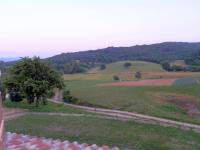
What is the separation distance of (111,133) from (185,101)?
24105 millimetres

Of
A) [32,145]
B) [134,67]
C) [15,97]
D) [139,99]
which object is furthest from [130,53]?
[32,145]

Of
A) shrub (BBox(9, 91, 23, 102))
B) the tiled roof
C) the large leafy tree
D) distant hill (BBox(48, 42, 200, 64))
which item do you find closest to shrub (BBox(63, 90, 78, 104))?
shrub (BBox(9, 91, 23, 102))

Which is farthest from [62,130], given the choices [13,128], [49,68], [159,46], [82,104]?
[159,46]

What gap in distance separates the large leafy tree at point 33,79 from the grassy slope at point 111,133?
5.89 m

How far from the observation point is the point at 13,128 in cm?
2036

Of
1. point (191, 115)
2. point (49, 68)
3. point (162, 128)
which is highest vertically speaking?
point (49, 68)

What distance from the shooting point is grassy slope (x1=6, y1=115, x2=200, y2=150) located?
17.1 metres

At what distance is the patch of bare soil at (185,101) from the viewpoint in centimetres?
3767

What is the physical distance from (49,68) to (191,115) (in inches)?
541

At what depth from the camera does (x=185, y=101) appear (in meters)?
41.9

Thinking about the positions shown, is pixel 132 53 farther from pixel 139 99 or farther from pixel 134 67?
pixel 139 99

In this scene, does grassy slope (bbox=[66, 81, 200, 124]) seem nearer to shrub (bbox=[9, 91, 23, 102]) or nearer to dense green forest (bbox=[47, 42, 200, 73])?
shrub (bbox=[9, 91, 23, 102])

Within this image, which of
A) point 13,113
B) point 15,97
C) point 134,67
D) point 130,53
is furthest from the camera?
point 130,53

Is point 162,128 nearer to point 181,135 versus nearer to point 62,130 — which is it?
point 181,135
